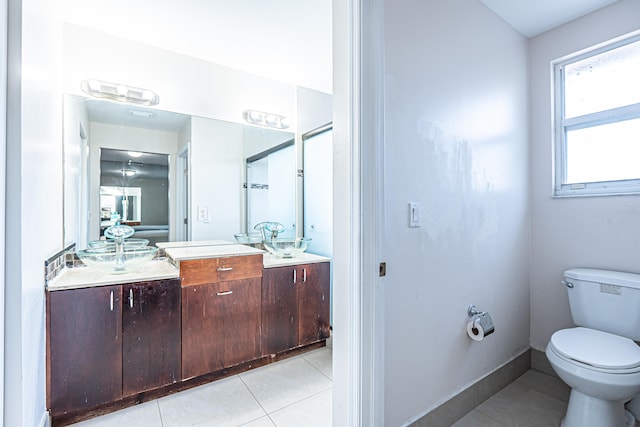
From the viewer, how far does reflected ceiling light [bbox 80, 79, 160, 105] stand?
1918 mm

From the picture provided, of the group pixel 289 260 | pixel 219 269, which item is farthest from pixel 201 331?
pixel 289 260

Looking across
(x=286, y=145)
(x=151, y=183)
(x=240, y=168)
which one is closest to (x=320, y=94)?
(x=286, y=145)

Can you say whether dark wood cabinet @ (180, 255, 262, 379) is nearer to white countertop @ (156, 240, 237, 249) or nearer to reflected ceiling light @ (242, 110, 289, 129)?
white countertop @ (156, 240, 237, 249)

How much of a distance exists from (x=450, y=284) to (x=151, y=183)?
214 centimetres

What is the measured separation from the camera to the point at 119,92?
201 cm

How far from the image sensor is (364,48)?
3.66 feet

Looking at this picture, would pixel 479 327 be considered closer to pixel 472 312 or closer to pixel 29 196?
pixel 472 312

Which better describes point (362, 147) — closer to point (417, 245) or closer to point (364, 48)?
point (364, 48)

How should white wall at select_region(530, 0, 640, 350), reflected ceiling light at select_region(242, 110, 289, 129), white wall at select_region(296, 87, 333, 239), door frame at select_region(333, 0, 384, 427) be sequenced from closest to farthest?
door frame at select_region(333, 0, 384, 427) < white wall at select_region(530, 0, 640, 350) < reflected ceiling light at select_region(242, 110, 289, 129) < white wall at select_region(296, 87, 333, 239)

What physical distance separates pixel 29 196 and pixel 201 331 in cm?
118

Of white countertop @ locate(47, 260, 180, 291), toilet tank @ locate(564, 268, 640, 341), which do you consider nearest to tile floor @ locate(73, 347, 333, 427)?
white countertop @ locate(47, 260, 180, 291)

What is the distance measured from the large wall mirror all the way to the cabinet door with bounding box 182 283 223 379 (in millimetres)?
621

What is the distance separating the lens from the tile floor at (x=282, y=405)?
158 cm

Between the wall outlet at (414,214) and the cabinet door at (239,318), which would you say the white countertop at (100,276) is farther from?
the wall outlet at (414,214)
